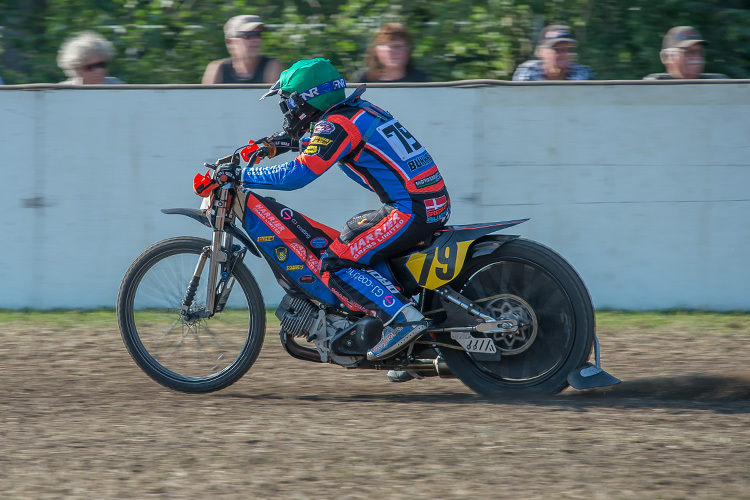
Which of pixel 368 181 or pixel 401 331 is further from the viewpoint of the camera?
pixel 368 181

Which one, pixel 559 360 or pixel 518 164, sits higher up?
pixel 518 164

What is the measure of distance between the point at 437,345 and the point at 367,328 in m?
0.37

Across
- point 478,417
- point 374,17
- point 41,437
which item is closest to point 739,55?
point 374,17

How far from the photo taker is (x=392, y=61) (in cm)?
788

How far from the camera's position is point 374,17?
1076 centimetres

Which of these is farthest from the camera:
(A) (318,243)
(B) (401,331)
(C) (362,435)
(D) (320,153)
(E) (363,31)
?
(E) (363,31)

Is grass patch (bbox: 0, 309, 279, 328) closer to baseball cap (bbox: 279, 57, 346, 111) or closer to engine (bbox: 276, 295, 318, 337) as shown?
engine (bbox: 276, 295, 318, 337)

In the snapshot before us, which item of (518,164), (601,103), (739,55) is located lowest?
(518,164)

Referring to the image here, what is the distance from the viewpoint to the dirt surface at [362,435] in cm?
376

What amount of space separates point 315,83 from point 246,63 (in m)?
3.28

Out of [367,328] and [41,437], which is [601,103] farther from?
[41,437]

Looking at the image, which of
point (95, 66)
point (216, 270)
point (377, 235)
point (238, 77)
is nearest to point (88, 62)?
point (95, 66)

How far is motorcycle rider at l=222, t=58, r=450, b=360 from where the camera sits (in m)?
4.95

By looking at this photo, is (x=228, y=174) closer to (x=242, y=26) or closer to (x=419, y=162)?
(x=419, y=162)
